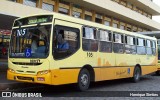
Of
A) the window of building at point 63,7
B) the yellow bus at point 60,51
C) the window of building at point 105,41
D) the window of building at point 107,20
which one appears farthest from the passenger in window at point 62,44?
the window of building at point 107,20

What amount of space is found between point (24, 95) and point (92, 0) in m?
20.4

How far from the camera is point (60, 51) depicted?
33.2 ft

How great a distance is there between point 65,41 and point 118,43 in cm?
443

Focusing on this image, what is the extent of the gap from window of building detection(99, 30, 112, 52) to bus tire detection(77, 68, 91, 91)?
5.04ft

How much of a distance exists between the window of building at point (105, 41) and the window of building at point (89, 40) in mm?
424

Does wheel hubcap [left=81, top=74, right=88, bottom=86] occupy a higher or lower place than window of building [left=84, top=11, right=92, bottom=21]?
lower

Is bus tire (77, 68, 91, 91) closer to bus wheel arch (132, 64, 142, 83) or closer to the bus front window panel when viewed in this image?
bus wheel arch (132, 64, 142, 83)

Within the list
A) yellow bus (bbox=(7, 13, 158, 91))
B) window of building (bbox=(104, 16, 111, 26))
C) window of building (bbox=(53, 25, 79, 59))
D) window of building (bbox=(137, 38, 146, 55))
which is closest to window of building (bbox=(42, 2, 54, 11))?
window of building (bbox=(104, 16, 111, 26))

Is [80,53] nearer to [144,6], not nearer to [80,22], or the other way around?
[80,22]

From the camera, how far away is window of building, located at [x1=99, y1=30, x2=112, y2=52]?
1263 cm

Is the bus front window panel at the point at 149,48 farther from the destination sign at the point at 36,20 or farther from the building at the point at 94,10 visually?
the destination sign at the point at 36,20

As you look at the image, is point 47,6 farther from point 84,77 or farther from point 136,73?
point 84,77

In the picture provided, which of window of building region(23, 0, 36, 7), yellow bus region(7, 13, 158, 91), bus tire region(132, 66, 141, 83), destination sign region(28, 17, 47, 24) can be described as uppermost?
window of building region(23, 0, 36, 7)

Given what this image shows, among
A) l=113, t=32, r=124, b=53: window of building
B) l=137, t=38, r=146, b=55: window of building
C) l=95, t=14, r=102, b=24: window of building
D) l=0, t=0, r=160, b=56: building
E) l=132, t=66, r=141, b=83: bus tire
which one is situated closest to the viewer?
l=113, t=32, r=124, b=53: window of building
